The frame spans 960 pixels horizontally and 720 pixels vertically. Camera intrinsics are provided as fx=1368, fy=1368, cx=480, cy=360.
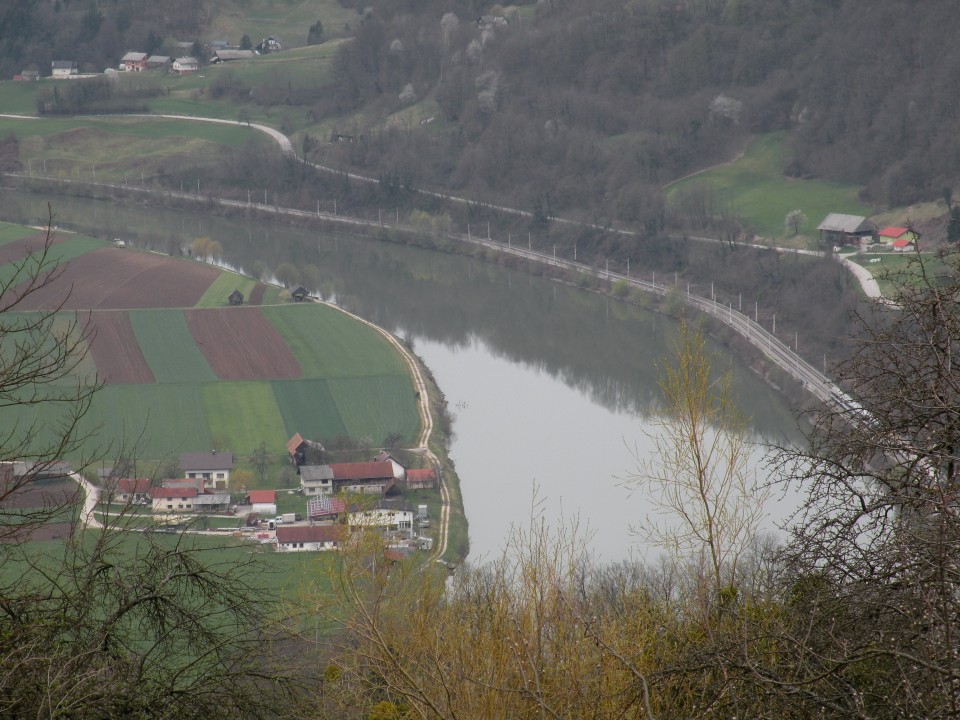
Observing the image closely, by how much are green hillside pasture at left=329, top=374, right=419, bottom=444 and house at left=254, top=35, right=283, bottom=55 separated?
164 feet

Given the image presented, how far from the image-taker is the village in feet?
71.2

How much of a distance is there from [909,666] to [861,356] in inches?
63.1

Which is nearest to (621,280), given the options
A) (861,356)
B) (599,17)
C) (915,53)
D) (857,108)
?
(857,108)

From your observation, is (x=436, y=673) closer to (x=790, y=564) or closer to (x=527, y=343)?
(x=790, y=564)

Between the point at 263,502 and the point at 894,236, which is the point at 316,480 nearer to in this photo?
the point at 263,502

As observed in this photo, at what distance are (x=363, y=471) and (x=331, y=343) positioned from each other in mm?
10391

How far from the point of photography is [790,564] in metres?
5.31

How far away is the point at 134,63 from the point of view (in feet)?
253

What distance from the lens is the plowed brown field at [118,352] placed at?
31.5 m

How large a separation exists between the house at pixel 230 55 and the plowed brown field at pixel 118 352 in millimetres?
41804

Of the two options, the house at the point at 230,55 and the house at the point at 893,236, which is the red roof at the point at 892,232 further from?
the house at the point at 230,55

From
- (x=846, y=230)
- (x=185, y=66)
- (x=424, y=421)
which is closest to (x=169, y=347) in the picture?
(x=424, y=421)

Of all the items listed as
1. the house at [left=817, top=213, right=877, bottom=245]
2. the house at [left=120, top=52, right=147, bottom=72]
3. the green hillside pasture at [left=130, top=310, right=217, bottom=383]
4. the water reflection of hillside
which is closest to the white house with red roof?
the house at [left=817, top=213, right=877, bottom=245]

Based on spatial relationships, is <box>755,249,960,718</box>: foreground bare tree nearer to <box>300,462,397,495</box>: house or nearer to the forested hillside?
<box>300,462,397,495</box>: house
